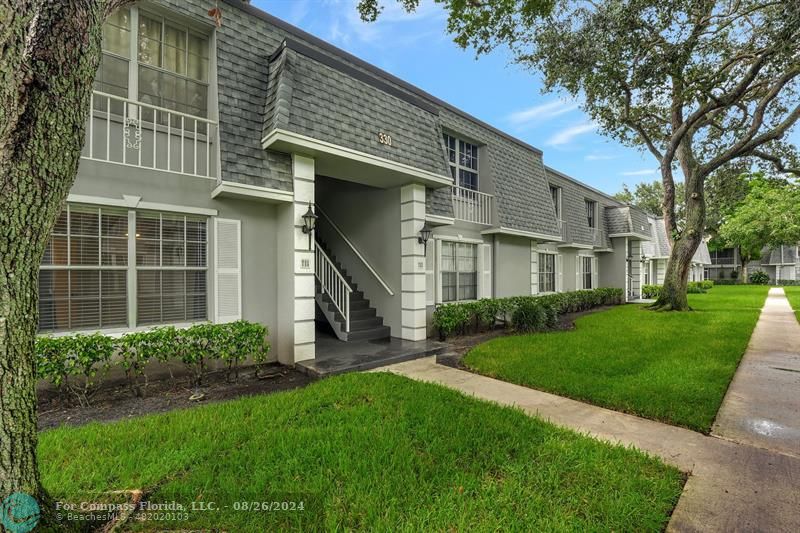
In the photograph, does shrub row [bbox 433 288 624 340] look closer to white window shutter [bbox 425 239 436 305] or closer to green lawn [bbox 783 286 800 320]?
white window shutter [bbox 425 239 436 305]

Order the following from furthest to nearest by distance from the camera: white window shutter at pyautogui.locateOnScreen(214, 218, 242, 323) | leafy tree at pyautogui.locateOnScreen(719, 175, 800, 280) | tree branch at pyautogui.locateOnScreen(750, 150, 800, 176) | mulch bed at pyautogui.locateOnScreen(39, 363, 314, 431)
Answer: leafy tree at pyautogui.locateOnScreen(719, 175, 800, 280)
tree branch at pyautogui.locateOnScreen(750, 150, 800, 176)
white window shutter at pyautogui.locateOnScreen(214, 218, 242, 323)
mulch bed at pyautogui.locateOnScreen(39, 363, 314, 431)

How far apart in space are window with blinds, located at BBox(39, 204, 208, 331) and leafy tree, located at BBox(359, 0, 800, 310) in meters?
5.29

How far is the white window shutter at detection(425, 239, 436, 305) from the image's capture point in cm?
844

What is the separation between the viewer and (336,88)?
6.23 metres

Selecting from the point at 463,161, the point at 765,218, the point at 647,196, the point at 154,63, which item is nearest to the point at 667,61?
the point at 463,161

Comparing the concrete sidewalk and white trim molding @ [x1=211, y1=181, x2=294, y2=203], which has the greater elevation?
Result: white trim molding @ [x1=211, y1=181, x2=294, y2=203]

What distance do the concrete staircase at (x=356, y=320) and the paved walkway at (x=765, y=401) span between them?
19.2 ft

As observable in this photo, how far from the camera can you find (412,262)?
7691 mm

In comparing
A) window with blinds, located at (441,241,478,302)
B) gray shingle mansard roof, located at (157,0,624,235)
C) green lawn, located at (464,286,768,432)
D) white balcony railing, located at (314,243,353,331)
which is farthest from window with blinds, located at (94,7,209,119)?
green lawn, located at (464,286,768,432)

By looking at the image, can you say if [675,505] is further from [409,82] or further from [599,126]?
[599,126]

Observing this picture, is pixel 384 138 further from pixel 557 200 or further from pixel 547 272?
pixel 557 200

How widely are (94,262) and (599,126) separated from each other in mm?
15076

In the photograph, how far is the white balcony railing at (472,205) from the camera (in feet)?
31.4

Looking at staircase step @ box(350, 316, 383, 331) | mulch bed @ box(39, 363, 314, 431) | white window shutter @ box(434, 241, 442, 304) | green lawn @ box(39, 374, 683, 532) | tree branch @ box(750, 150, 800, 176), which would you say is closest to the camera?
green lawn @ box(39, 374, 683, 532)
